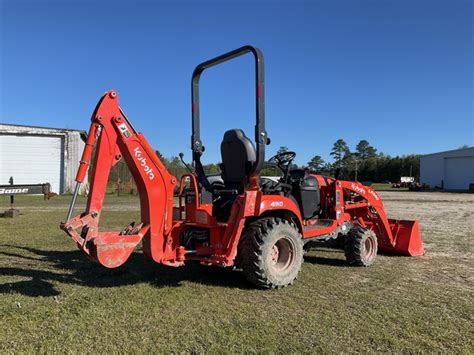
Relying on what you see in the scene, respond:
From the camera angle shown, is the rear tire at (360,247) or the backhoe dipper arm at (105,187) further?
the rear tire at (360,247)

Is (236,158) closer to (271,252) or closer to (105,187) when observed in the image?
(271,252)

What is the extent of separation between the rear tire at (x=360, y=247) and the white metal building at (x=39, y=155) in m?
31.2

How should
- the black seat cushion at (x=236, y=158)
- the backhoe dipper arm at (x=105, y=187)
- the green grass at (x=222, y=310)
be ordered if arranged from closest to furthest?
the green grass at (x=222, y=310)
the backhoe dipper arm at (x=105, y=187)
the black seat cushion at (x=236, y=158)

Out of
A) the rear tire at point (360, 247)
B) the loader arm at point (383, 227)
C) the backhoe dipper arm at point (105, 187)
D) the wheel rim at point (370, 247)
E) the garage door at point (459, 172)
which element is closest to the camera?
the backhoe dipper arm at point (105, 187)

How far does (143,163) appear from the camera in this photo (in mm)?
5332

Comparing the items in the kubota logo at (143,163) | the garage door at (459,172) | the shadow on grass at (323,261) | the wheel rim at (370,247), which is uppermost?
the garage door at (459,172)

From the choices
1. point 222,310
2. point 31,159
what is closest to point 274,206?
point 222,310

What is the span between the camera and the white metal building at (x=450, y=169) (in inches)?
2120

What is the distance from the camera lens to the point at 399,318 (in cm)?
461

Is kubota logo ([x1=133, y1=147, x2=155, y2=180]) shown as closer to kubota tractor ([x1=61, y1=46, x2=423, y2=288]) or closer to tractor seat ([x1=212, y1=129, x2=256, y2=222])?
kubota tractor ([x1=61, y1=46, x2=423, y2=288])

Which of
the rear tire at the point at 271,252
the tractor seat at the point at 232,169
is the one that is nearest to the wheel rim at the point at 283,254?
the rear tire at the point at 271,252

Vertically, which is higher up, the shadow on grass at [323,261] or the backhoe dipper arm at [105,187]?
the backhoe dipper arm at [105,187]

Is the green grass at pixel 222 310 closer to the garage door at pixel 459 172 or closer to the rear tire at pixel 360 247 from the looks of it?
the rear tire at pixel 360 247

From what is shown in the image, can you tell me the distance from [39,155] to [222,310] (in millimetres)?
33170
